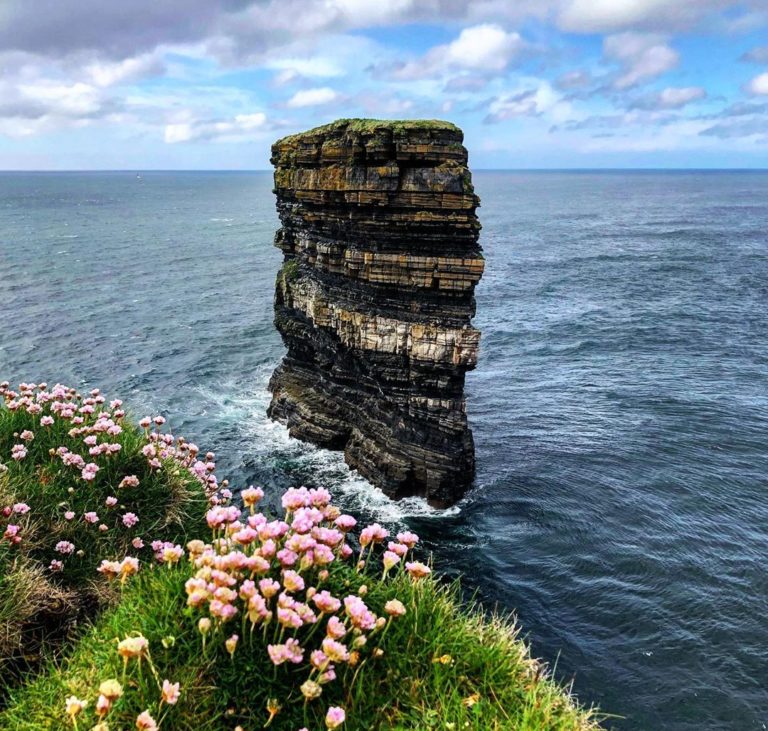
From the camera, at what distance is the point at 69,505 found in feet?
38.1

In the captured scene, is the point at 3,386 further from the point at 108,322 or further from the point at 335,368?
the point at 108,322

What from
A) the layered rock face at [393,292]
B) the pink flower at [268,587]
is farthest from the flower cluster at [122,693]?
the layered rock face at [393,292]

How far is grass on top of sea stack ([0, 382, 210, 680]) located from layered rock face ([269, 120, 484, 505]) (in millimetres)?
17977

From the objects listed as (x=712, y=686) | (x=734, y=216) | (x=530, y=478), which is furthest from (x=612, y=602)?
(x=734, y=216)

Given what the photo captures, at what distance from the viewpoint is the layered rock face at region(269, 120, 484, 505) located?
95.9 feet

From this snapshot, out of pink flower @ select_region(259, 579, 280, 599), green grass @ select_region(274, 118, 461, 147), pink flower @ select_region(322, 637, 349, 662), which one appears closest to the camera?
pink flower @ select_region(322, 637, 349, 662)

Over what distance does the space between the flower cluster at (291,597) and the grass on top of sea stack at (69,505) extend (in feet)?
11.7

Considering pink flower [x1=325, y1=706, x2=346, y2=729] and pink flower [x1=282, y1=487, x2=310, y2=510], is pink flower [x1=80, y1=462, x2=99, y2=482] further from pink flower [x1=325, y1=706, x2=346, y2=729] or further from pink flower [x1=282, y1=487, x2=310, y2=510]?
pink flower [x1=325, y1=706, x2=346, y2=729]

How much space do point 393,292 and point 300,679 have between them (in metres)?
25.7

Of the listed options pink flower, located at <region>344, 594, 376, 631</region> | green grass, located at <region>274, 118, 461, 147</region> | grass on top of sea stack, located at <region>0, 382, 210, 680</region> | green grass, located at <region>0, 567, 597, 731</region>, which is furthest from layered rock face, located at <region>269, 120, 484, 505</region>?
pink flower, located at <region>344, 594, 376, 631</region>

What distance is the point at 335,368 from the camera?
123 ft

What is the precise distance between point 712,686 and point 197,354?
4449 cm

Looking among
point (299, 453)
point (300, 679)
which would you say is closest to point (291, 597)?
point (300, 679)

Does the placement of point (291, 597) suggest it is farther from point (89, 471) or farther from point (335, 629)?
point (89, 471)
